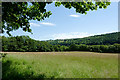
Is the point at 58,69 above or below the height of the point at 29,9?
below

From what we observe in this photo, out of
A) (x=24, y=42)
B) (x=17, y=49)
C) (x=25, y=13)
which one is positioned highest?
(x=25, y=13)

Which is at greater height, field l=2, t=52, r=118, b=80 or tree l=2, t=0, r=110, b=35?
tree l=2, t=0, r=110, b=35

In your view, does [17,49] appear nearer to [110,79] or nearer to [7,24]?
[7,24]

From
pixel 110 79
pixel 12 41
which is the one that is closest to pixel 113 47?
pixel 12 41

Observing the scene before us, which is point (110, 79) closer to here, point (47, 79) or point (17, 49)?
point (47, 79)

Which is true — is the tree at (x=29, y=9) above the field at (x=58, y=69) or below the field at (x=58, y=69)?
above

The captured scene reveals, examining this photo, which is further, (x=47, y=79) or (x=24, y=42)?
(x=24, y=42)

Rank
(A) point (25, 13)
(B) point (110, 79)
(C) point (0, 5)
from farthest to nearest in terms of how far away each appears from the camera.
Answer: (A) point (25, 13) < (C) point (0, 5) < (B) point (110, 79)

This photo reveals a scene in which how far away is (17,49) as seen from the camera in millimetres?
40281

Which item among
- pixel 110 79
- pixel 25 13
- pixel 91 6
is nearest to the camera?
pixel 110 79

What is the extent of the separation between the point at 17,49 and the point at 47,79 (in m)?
38.1

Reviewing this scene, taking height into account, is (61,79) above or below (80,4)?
below

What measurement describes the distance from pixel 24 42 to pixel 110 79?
3905 cm

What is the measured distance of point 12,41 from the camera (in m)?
40.2
